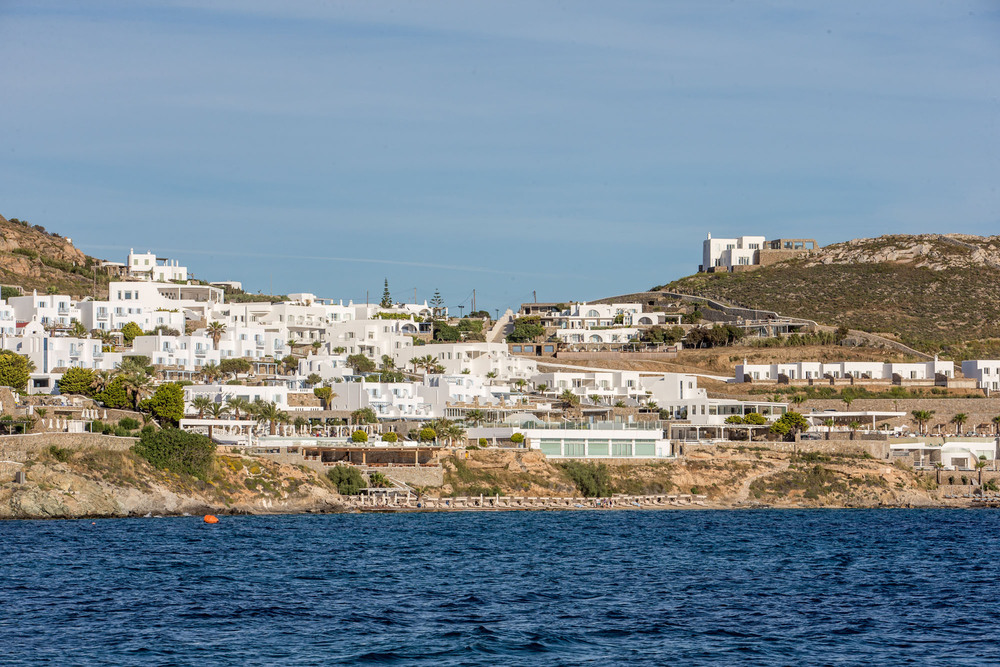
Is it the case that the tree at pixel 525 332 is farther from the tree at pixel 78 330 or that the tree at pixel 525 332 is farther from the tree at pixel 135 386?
the tree at pixel 135 386

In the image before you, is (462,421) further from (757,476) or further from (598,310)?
(598,310)

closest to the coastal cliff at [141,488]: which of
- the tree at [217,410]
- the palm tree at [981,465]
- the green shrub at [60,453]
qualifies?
the green shrub at [60,453]

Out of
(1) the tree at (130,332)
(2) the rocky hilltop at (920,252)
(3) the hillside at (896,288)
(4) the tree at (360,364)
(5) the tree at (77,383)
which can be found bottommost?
(5) the tree at (77,383)

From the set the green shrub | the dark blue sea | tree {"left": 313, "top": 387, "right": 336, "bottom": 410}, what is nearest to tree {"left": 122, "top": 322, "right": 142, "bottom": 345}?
tree {"left": 313, "top": 387, "right": 336, "bottom": 410}

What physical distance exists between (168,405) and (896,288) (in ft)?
323

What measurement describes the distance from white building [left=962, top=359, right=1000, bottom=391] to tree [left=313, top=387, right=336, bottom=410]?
5249 cm

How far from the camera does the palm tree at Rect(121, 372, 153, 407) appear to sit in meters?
83.2

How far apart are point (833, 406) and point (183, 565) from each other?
2697 inches

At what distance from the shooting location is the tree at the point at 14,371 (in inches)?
3270

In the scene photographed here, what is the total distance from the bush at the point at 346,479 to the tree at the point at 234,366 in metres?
25.2

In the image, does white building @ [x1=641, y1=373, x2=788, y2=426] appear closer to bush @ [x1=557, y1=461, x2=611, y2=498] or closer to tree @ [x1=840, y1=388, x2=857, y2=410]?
tree @ [x1=840, y1=388, x2=857, y2=410]

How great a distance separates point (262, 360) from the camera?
347ft

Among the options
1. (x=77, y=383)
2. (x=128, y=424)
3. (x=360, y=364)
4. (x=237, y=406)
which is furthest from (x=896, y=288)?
(x=128, y=424)

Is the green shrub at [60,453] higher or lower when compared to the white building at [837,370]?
lower
